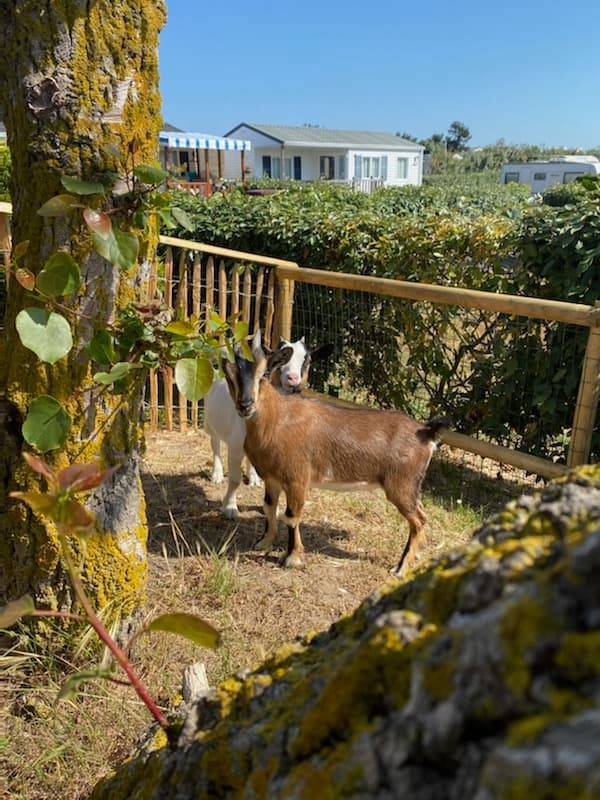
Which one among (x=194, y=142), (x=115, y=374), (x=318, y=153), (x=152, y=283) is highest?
(x=318, y=153)

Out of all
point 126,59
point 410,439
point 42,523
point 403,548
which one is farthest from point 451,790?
point 403,548

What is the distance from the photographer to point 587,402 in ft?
15.8

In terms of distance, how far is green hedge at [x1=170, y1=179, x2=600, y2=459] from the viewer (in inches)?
213

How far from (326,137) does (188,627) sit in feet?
202

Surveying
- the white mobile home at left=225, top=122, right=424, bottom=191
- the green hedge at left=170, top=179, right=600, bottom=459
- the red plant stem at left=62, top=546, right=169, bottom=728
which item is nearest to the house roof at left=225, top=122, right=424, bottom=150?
the white mobile home at left=225, top=122, right=424, bottom=191

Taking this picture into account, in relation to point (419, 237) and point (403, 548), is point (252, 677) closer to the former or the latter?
point (403, 548)

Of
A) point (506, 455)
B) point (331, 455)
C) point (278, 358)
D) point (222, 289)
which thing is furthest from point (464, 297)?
point (222, 289)

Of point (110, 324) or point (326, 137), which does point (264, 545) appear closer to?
point (110, 324)

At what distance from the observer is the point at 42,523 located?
9.31 feet

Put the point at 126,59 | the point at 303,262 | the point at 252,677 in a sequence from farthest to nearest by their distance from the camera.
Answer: the point at 303,262 → the point at 126,59 → the point at 252,677

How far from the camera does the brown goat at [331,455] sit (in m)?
4.53

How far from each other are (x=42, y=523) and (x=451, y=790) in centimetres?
248

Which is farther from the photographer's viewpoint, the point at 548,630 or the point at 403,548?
the point at 403,548

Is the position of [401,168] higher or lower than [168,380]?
higher
